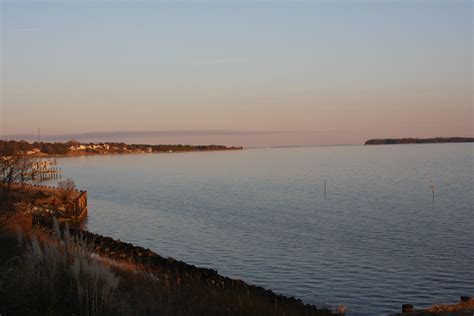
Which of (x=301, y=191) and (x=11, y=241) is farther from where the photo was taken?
(x=301, y=191)

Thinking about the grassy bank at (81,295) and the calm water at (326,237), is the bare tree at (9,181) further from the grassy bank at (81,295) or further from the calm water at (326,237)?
the calm water at (326,237)

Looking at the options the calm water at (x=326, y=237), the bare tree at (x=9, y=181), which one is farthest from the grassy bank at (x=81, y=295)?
the calm water at (x=326, y=237)

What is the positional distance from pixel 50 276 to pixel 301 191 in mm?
56053

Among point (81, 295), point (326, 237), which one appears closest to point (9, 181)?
point (81, 295)

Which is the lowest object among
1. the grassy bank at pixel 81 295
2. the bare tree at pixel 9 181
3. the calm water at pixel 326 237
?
the calm water at pixel 326 237

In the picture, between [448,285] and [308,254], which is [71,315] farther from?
[308,254]

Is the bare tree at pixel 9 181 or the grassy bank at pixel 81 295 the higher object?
the bare tree at pixel 9 181

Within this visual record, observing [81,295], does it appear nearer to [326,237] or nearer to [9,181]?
[9,181]

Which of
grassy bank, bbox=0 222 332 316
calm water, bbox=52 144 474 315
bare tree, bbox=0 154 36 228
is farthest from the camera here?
calm water, bbox=52 144 474 315

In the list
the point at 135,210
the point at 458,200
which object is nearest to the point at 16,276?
the point at 135,210

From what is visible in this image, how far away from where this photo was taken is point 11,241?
1436 cm

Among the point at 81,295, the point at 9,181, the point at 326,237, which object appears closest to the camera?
the point at 81,295

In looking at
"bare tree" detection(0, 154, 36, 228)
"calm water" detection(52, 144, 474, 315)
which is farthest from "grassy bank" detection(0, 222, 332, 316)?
"calm water" detection(52, 144, 474, 315)

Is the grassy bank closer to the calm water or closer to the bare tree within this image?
the bare tree
